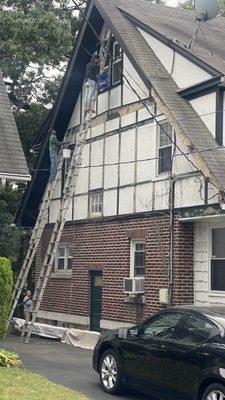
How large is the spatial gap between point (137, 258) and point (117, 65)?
5.71 m

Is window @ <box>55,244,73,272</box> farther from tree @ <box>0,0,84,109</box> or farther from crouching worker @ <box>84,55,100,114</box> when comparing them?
tree @ <box>0,0,84,109</box>

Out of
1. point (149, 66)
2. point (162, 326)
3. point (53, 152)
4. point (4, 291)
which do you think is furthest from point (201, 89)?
point (162, 326)

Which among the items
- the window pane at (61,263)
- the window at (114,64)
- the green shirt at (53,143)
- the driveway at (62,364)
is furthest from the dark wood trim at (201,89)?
the window pane at (61,263)

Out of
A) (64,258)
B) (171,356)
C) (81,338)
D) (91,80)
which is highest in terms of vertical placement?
(91,80)

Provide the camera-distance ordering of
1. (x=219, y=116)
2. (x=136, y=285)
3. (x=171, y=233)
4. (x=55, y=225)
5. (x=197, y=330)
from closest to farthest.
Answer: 1. (x=197, y=330)
2. (x=219, y=116)
3. (x=171, y=233)
4. (x=136, y=285)
5. (x=55, y=225)

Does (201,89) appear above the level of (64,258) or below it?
above

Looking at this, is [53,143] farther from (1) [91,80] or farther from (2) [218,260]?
(2) [218,260]

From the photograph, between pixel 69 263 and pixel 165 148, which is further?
pixel 69 263

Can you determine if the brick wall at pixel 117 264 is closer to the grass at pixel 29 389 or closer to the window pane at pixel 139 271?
the window pane at pixel 139 271

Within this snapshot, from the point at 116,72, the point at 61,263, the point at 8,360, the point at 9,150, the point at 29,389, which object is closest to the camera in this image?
the point at 29,389

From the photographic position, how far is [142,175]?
17266mm

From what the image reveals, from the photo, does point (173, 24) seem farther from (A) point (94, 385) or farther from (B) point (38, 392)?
(B) point (38, 392)

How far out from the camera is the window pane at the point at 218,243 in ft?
50.1

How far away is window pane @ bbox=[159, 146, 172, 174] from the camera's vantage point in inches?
645
